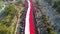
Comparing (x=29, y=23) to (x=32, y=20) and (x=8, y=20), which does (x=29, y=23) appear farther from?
(x=8, y=20)

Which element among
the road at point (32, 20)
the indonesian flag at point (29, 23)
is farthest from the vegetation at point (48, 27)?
the indonesian flag at point (29, 23)

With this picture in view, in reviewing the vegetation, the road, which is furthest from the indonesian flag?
the vegetation

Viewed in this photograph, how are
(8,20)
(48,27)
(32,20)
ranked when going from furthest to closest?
(32,20)
(48,27)
(8,20)

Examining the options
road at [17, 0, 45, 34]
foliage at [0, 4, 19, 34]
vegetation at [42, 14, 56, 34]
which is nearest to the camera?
foliage at [0, 4, 19, 34]

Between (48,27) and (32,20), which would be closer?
(48,27)

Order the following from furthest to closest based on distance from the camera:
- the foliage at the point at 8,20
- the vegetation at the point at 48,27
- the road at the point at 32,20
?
1. the vegetation at the point at 48,27
2. the road at the point at 32,20
3. the foliage at the point at 8,20

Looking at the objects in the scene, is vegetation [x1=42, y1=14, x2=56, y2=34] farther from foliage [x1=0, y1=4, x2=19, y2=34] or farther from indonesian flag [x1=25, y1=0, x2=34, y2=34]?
foliage [x1=0, y1=4, x2=19, y2=34]

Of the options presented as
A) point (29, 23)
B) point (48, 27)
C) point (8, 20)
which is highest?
point (8, 20)

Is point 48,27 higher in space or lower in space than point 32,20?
lower

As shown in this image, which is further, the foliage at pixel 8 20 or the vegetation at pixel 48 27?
the vegetation at pixel 48 27

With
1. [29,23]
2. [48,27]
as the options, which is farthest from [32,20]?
[48,27]

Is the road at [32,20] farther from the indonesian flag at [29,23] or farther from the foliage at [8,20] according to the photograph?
the foliage at [8,20]
